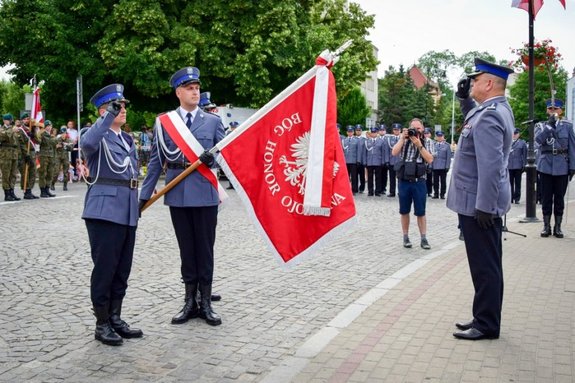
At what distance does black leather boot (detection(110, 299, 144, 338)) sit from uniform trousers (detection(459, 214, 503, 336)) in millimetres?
2883

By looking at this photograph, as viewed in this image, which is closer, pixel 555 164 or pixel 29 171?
pixel 555 164

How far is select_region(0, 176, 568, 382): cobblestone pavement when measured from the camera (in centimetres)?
519

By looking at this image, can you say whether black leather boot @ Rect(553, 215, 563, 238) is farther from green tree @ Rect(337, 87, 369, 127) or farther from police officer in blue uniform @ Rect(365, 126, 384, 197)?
green tree @ Rect(337, 87, 369, 127)

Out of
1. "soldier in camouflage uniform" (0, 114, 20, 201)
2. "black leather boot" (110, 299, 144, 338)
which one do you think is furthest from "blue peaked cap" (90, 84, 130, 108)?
"soldier in camouflage uniform" (0, 114, 20, 201)

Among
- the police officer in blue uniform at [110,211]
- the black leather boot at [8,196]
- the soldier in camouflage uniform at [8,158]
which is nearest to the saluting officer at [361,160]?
the soldier in camouflage uniform at [8,158]

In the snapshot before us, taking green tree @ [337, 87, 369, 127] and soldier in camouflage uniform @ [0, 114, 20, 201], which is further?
green tree @ [337, 87, 369, 127]

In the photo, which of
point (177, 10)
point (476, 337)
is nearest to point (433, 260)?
point (476, 337)

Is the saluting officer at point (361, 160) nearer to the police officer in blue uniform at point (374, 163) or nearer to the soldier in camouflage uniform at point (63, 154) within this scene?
the police officer in blue uniform at point (374, 163)

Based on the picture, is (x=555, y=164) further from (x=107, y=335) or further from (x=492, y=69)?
(x=107, y=335)

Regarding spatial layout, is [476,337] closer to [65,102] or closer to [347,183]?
[347,183]

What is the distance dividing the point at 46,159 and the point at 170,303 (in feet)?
48.2

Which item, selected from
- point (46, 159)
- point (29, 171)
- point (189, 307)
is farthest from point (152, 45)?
point (189, 307)

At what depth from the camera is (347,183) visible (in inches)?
230

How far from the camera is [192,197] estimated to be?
628 cm
